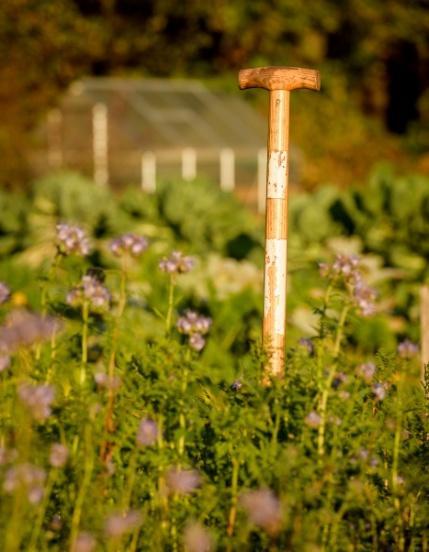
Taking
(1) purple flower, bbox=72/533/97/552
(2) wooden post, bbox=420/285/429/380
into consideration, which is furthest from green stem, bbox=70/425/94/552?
(2) wooden post, bbox=420/285/429/380

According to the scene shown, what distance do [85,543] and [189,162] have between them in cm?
1265

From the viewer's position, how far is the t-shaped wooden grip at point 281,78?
3.13 meters

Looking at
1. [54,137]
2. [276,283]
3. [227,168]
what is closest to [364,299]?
[276,283]

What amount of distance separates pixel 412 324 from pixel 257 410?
430 cm

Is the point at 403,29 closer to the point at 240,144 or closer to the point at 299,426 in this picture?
the point at 240,144

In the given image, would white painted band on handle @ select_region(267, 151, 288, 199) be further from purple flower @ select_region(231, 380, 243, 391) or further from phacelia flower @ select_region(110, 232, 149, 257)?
purple flower @ select_region(231, 380, 243, 391)

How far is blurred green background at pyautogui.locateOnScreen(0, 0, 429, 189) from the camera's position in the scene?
56.3 feet

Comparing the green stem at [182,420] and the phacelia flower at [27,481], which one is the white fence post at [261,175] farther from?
the phacelia flower at [27,481]

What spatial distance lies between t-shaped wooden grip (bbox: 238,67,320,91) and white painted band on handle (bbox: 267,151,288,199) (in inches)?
7.6

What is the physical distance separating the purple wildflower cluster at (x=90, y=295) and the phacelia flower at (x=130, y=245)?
21 centimetres

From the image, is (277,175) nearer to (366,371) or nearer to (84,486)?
(366,371)

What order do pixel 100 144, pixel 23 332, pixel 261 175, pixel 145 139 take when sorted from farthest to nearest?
pixel 261 175 < pixel 100 144 < pixel 145 139 < pixel 23 332

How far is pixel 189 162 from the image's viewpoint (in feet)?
48.0

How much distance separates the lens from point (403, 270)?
721 cm
